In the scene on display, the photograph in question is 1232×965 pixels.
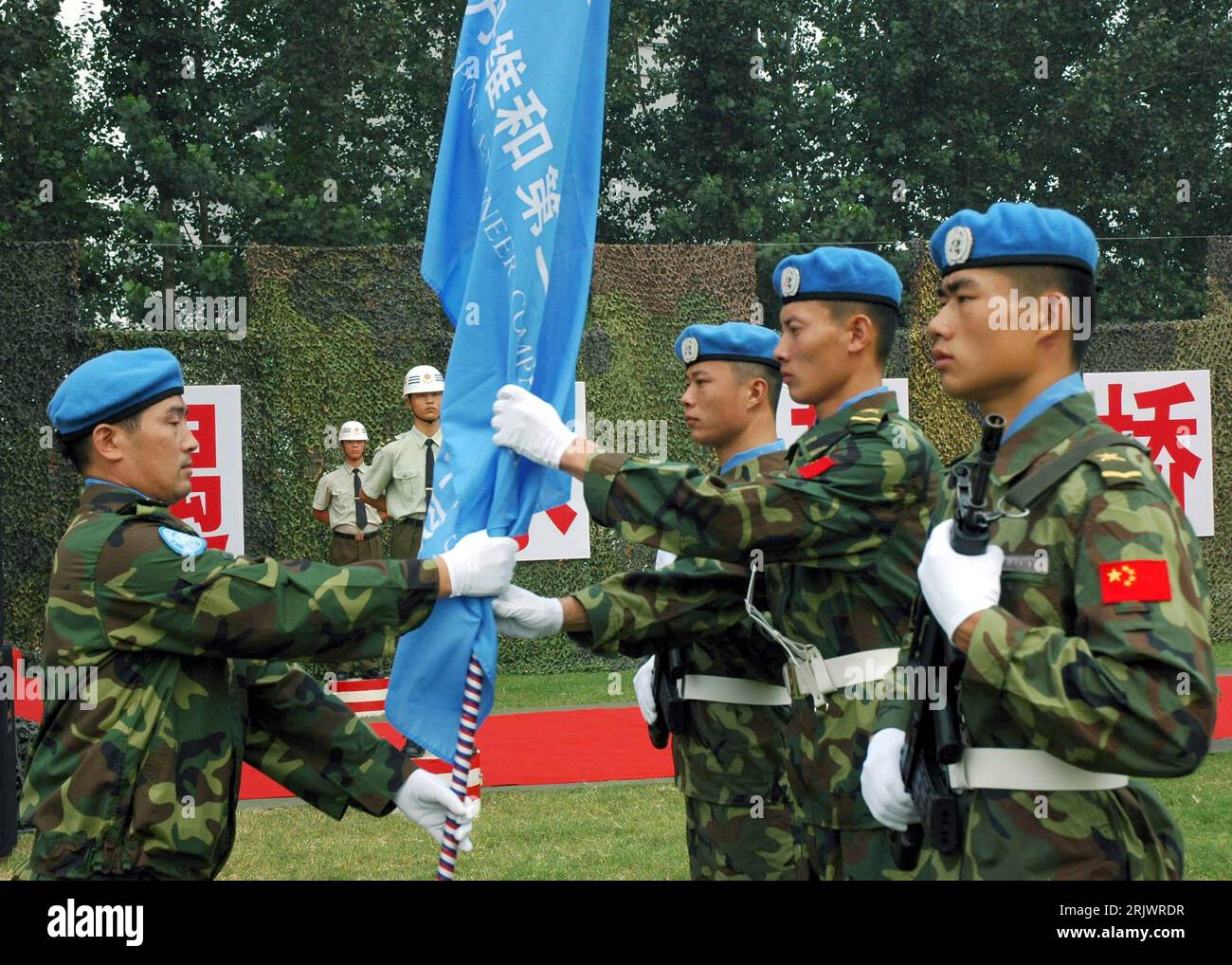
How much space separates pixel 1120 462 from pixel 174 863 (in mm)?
Result: 2115

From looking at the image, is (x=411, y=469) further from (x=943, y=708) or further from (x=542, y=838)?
(x=943, y=708)

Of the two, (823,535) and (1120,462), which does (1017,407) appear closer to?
(1120,462)

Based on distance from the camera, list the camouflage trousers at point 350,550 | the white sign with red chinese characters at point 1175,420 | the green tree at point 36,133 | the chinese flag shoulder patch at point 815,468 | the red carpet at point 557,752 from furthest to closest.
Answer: the green tree at point 36,133
the white sign with red chinese characters at point 1175,420
the camouflage trousers at point 350,550
the red carpet at point 557,752
the chinese flag shoulder patch at point 815,468

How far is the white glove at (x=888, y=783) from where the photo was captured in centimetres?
300

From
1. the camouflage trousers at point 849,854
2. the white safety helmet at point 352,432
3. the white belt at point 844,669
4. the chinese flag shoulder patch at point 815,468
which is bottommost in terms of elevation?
the camouflage trousers at point 849,854

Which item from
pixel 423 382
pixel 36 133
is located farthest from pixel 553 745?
pixel 36 133

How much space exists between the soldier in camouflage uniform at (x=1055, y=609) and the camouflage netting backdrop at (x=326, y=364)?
31.1 ft

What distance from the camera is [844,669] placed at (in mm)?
3752

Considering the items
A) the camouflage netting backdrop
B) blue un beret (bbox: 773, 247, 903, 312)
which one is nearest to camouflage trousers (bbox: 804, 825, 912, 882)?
blue un beret (bbox: 773, 247, 903, 312)

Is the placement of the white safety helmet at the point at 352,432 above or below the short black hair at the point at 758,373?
below

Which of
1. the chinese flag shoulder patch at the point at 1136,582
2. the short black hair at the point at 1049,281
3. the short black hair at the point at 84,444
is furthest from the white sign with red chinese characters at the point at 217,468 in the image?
the chinese flag shoulder patch at the point at 1136,582

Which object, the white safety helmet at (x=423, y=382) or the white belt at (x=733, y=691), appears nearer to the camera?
the white belt at (x=733, y=691)

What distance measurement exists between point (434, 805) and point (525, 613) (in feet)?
1.82

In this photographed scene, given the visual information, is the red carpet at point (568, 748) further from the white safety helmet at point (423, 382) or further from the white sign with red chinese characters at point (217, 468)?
the white sign with red chinese characters at point (217, 468)
